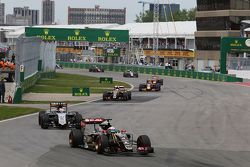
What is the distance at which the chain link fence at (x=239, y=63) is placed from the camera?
93994mm

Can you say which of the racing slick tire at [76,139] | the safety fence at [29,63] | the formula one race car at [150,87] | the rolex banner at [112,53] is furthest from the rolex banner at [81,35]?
the racing slick tire at [76,139]

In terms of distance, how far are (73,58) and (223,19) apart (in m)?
38.5

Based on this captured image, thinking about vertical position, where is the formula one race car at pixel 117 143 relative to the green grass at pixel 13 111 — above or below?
above

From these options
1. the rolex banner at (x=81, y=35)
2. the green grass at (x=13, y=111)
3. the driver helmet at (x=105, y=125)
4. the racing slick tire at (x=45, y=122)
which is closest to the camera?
the driver helmet at (x=105, y=125)

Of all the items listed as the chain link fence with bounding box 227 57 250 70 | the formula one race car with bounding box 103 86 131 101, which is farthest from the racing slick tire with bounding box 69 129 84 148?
the chain link fence with bounding box 227 57 250 70

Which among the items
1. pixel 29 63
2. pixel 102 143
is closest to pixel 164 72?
pixel 29 63

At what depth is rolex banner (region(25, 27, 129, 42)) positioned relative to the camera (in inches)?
4082

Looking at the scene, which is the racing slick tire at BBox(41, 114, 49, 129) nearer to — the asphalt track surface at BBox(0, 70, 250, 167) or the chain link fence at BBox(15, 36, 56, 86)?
the asphalt track surface at BBox(0, 70, 250, 167)

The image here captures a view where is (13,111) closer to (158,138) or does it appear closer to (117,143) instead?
(158,138)

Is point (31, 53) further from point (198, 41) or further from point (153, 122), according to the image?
A: point (198, 41)

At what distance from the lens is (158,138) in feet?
87.7

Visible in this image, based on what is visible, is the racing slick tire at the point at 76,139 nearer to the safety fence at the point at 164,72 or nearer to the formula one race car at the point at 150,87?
the formula one race car at the point at 150,87

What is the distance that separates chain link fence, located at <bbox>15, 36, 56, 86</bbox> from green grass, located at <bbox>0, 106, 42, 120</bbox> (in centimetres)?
775

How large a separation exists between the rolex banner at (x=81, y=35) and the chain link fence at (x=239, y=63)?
52.6 feet
